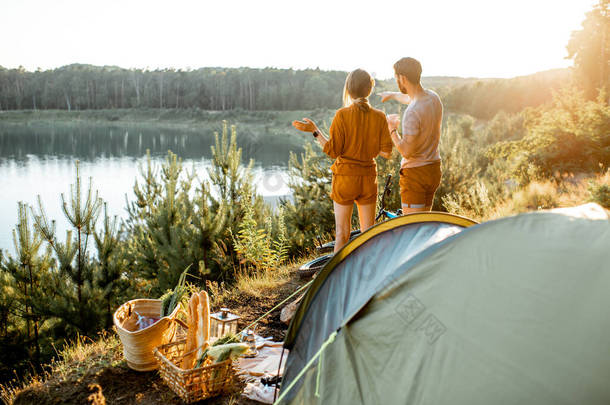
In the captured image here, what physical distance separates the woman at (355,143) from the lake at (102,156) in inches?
459

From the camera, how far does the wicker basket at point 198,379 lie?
10.5 feet

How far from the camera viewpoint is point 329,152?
12.7 feet

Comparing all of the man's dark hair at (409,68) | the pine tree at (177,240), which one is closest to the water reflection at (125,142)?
the pine tree at (177,240)

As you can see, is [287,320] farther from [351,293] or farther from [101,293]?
[101,293]

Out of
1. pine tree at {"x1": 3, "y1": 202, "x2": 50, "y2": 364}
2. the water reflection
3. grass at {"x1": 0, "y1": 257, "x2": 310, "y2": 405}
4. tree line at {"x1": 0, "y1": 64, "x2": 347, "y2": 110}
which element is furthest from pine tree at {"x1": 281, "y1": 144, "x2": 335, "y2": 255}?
tree line at {"x1": 0, "y1": 64, "x2": 347, "y2": 110}

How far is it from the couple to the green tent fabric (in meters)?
1.60

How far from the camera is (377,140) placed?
396 cm

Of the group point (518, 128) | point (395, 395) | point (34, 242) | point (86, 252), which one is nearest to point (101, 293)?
point (86, 252)

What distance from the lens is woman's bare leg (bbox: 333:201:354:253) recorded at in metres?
4.13

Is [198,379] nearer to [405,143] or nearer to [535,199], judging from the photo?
[405,143]

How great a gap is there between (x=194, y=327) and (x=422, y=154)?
90.2 inches

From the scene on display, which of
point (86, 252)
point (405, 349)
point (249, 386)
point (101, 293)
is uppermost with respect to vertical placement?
point (405, 349)

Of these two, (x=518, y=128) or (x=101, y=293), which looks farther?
(x=518, y=128)

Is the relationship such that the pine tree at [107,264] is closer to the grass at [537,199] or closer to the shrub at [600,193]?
the grass at [537,199]
